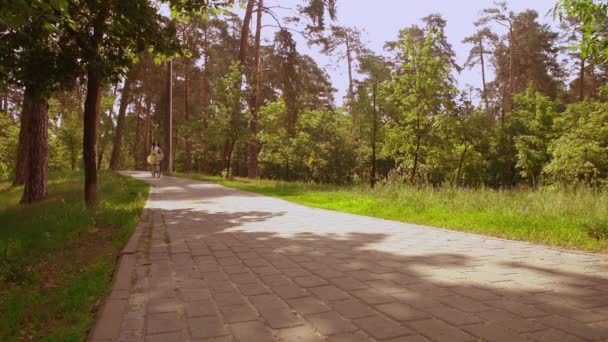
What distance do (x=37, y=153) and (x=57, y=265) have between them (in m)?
7.94

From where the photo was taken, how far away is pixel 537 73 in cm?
3653

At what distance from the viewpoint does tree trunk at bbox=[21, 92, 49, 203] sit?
1159 cm

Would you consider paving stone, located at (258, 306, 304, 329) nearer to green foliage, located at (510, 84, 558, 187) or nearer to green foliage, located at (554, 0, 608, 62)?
green foliage, located at (554, 0, 608, 62)

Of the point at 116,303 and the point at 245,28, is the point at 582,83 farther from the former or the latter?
the point at 116,303

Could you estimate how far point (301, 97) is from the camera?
96.0ft

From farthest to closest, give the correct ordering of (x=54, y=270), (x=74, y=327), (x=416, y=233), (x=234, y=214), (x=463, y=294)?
(x=234, y=214)
(x=416, y=233)
(x=54, y=270)
(x=463, y=294)
(x=74, y=327)

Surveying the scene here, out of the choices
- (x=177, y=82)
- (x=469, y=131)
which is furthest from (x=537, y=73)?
(x=177, y=82)

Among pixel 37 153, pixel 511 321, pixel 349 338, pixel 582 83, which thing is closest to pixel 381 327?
pixel 349 338

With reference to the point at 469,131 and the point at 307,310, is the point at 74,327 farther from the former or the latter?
the point at 469,131

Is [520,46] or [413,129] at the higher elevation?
[520,46]

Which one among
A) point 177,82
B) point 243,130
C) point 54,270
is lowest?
point 54,270

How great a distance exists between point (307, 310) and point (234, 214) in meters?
6.49

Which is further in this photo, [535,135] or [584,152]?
[535,135]

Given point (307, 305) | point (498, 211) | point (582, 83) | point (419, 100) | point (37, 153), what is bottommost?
point (307, 305)
